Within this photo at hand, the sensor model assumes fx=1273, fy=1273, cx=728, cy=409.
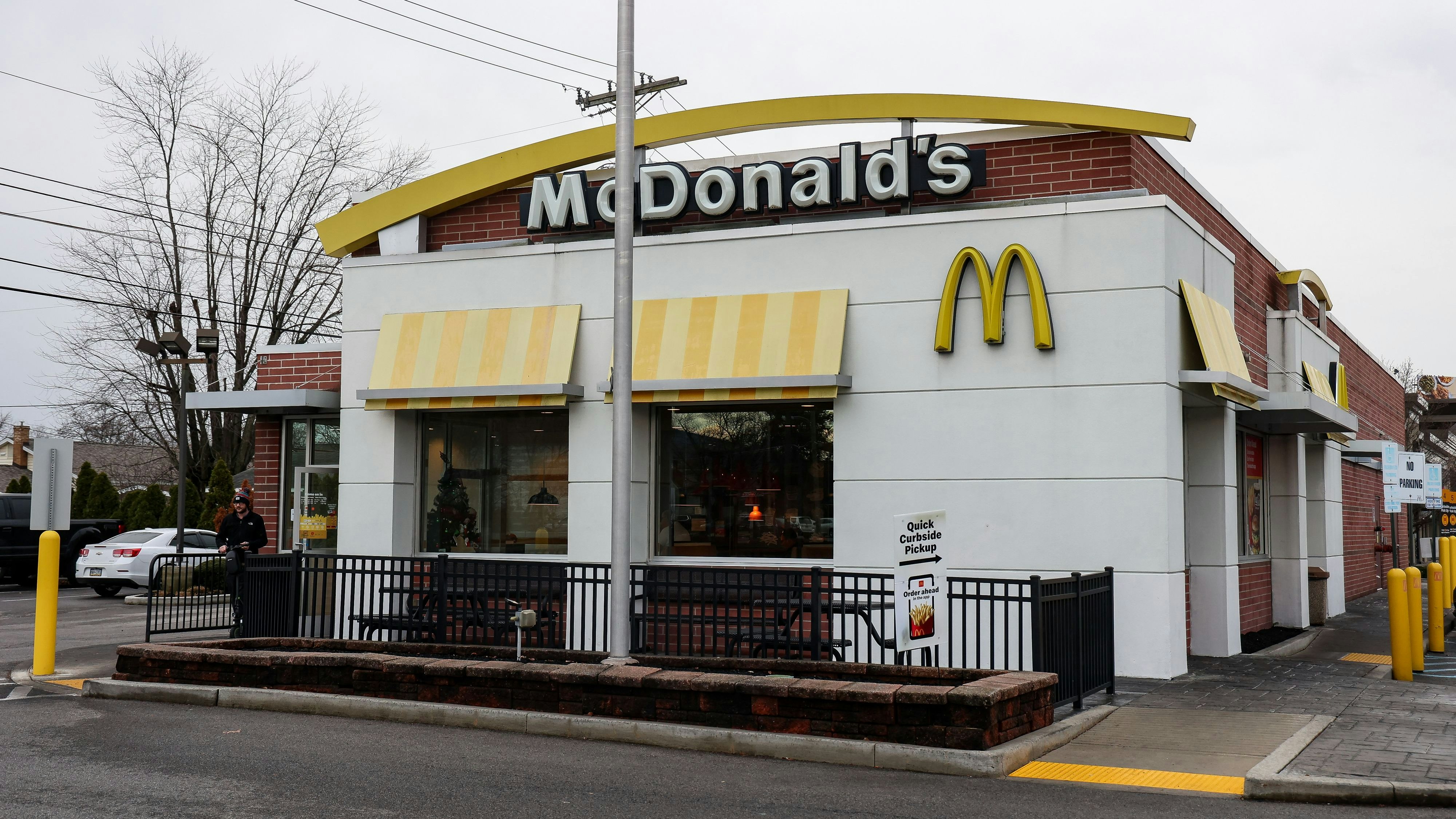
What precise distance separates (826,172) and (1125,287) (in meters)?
3.64

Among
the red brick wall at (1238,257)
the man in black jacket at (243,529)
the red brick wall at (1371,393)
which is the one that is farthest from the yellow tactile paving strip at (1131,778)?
the red brick wall at (1371,393)

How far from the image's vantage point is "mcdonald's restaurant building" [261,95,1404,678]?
13047 millimetres

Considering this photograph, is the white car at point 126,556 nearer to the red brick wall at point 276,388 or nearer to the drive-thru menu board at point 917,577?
the red brick wall at point 276,388

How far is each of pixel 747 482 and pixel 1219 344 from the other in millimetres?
5453

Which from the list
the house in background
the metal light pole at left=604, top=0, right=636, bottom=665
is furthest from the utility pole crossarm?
the house in background

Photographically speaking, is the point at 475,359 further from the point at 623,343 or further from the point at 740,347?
the point at 623,343

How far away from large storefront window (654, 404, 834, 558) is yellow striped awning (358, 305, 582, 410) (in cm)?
148

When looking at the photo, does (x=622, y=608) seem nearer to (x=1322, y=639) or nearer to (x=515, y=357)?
(x=515, y=357)

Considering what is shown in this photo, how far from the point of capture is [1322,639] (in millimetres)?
16875

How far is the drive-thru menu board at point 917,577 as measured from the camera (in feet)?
31.8

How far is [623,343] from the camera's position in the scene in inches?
427

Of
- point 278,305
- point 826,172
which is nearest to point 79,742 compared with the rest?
point 826,172

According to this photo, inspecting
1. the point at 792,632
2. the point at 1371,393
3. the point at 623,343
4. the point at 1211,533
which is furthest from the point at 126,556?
the point at 1371,393

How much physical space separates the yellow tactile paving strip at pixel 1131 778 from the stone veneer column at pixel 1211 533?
6.77 meters
